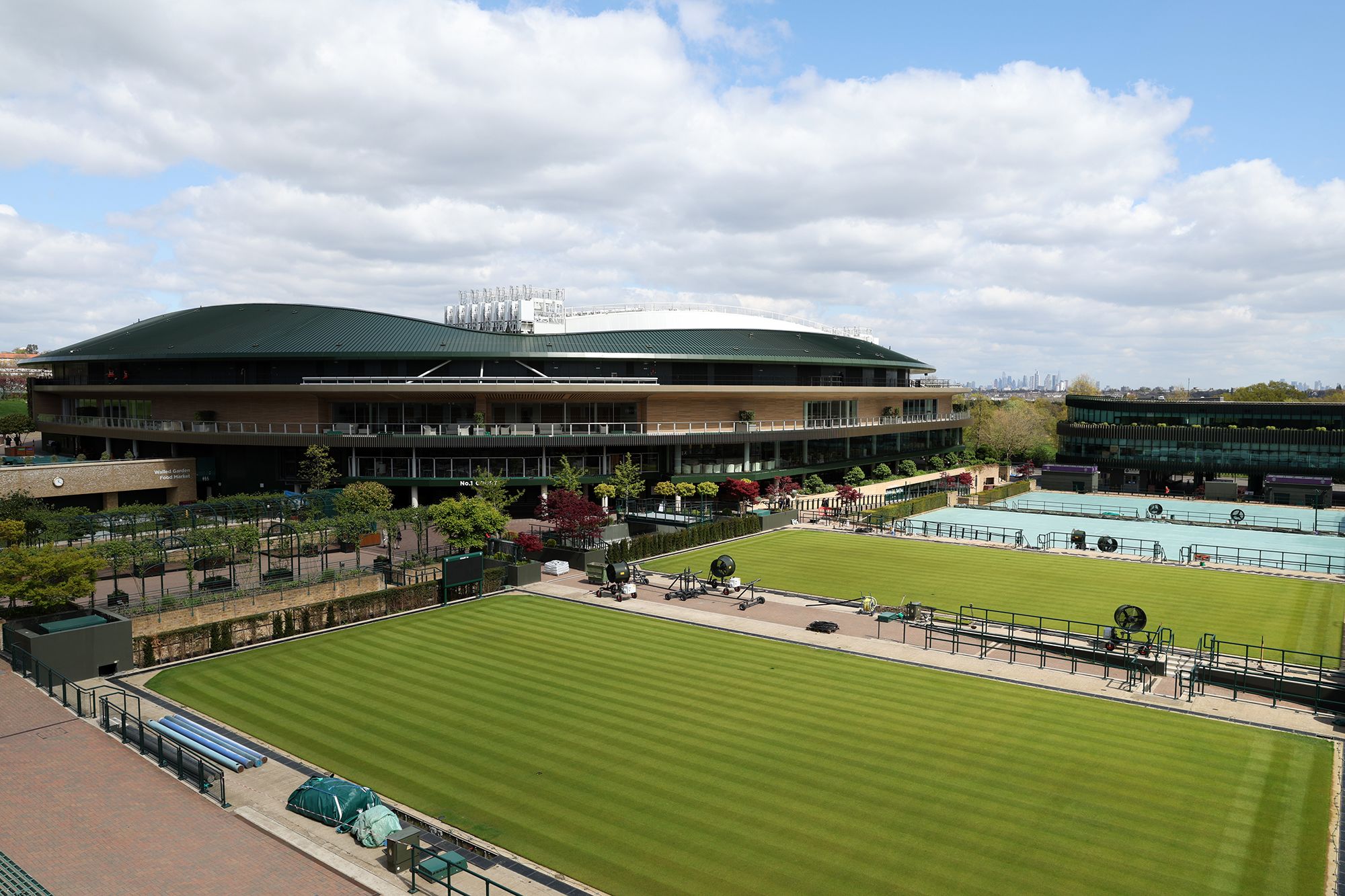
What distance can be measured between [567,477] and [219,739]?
137ft

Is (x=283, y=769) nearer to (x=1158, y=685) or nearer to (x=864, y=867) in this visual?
(x=864, y=867)

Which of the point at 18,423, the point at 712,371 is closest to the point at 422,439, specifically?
the point at 712,371

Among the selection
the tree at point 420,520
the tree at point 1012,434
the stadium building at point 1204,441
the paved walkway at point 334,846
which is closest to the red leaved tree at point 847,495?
the tree at point 420,520

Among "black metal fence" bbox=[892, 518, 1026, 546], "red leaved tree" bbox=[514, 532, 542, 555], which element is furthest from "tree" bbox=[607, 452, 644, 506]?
"black metal fence" bbox=[892, 518, 1026, 546]

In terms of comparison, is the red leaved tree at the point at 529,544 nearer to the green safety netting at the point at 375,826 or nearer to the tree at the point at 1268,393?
the green safety netting at the point at 375,826

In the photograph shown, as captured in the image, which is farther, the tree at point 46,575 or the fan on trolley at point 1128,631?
the fan on trolley at point 1128,631

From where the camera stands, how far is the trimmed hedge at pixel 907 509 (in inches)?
2783

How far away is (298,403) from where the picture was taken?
7175cm

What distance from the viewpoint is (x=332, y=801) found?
19516 mm

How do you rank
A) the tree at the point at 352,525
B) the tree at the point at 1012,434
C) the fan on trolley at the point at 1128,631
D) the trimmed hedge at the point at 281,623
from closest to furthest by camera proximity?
the trimmed hedge at the point at 281,623, the fan on trolley at the point at 1128,631, the tree at the point at 352,525, the tree at the point at 1012,434

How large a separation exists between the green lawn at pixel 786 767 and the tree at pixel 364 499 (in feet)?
73.2

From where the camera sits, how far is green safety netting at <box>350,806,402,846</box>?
60.8 ft

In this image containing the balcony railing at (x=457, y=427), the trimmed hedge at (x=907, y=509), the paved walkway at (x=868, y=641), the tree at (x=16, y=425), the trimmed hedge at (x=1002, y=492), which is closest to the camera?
the paved walkway at (x=868, y=641)

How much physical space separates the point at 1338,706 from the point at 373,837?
30097 millimetres
